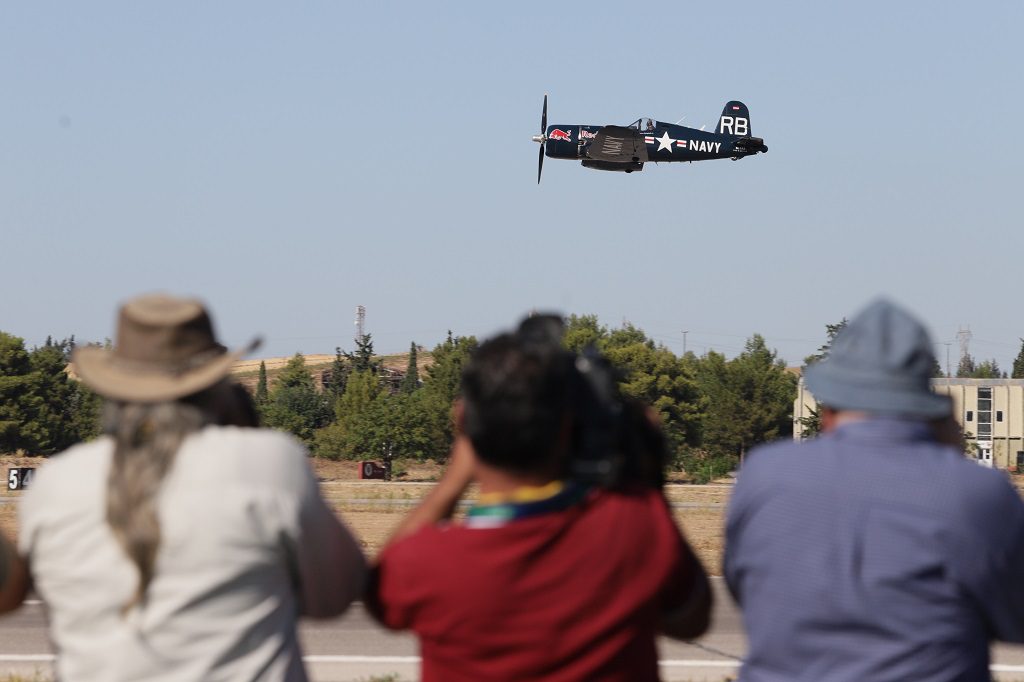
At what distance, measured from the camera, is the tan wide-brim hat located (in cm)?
344

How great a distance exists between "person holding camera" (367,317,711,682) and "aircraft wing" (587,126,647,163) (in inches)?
2488

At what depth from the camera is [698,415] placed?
9944 centimetres

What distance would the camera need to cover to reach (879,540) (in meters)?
3.48

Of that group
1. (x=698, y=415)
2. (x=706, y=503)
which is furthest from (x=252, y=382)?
(x=706, y=503)

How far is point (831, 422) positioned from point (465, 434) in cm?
95

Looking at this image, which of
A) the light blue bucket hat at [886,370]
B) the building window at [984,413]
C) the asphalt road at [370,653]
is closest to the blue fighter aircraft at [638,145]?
the building window at [984,413]

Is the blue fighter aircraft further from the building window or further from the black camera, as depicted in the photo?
the black camera

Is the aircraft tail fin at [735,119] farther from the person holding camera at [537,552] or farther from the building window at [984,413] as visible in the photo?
the person holding camera at [537,552]

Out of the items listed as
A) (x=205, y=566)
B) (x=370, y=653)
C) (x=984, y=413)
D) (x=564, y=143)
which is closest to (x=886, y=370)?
(x=205, y=566)

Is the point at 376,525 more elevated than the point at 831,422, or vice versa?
the point at 831,422

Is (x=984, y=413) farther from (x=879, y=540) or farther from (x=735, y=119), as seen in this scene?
(x=879, y=540)

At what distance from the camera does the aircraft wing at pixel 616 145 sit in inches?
2598

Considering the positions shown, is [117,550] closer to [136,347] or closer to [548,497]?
[136,347]

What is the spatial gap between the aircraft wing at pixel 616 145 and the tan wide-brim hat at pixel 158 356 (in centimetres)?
6306
